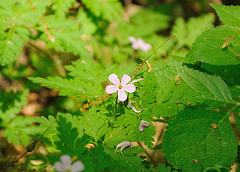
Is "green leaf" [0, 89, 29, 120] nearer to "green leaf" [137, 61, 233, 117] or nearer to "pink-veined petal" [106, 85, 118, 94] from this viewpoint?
"pink-veined petal" [106, 85, 118, 94]

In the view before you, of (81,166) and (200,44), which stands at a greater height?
(200,44)

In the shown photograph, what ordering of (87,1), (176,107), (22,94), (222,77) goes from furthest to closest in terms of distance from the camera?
(87,1), (22,94), (222,77), (176,107)

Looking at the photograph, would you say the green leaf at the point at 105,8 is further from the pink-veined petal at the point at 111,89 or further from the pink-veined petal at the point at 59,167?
the pink-veined petal at the point at 59,167

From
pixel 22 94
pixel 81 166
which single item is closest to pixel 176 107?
pixel 81 166

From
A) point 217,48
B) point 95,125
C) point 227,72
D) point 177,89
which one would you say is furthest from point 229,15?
point 95,125

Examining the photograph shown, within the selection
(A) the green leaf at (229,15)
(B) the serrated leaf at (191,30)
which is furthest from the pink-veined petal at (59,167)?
(B) the serrated leaf at (191,30)

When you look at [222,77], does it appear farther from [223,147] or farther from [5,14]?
[5,14]
